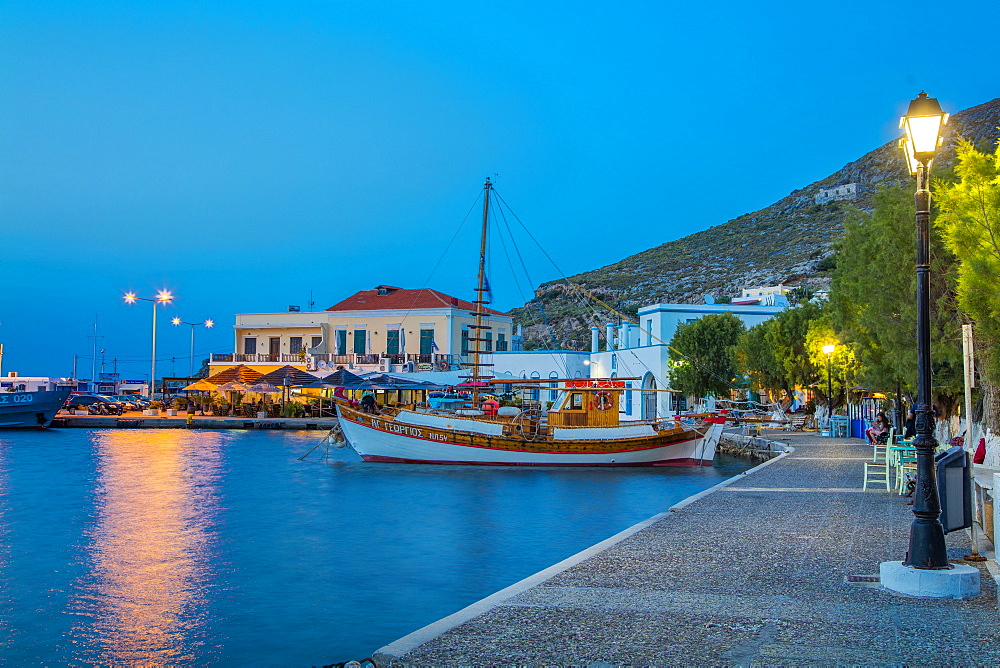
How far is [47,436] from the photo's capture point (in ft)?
156

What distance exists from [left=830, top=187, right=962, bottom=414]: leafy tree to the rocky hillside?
70.5 meters

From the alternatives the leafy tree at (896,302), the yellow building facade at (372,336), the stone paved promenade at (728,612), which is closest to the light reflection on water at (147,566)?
the stone paved promenade at (728,612)

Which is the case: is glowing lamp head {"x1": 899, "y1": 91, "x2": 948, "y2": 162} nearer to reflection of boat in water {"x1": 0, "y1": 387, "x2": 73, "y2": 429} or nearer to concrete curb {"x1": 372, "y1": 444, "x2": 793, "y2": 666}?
concrete curb {"x1": 372, "y1": 444, "x2": 793, "y2": 666}

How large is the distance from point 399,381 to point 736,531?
117 ft

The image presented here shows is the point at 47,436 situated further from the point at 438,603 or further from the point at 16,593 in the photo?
the point at 438,603

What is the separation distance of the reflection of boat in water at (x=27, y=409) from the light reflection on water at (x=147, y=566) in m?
25.4

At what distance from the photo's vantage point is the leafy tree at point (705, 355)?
46.6 m

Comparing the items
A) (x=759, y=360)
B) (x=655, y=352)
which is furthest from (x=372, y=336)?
(x=759, y=360)

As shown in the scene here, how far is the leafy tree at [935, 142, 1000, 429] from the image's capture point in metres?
14.1

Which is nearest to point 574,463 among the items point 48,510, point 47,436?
point 48,510

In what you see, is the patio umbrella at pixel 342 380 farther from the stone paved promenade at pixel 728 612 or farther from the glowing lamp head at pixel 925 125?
the glowing lamp head at pixel 925 125

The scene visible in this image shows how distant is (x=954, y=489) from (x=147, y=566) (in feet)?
39.9

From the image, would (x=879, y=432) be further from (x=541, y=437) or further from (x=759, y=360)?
(x=759, y=360)

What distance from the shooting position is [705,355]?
153ft
